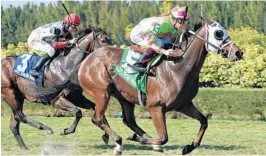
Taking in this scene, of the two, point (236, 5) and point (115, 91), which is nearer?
point (115, 91)

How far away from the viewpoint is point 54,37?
9.95 metres

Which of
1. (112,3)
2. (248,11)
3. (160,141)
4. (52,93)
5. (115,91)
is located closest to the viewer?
(160,141)

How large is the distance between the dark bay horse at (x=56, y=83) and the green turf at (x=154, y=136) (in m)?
0.39

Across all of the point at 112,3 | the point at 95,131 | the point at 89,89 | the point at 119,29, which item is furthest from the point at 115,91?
the point at 112,3

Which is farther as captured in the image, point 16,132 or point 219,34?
point 16,132

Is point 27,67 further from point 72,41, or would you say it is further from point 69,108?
point 69,108

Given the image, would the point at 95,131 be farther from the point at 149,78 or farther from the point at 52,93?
the point at 149,78

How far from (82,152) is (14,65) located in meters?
1.70

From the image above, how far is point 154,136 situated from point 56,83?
2.13m

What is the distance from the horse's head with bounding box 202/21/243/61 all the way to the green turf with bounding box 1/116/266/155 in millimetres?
1481

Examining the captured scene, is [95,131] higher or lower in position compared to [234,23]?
higher

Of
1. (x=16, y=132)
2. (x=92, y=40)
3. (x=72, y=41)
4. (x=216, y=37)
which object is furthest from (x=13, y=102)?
(x=216, y=37)

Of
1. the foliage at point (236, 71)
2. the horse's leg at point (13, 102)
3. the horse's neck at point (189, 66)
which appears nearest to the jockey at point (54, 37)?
the horse's leg at point (13, 102)

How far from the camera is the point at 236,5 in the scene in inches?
991
